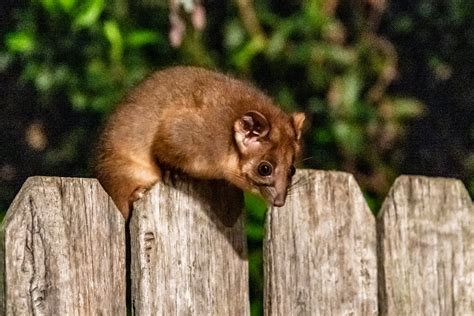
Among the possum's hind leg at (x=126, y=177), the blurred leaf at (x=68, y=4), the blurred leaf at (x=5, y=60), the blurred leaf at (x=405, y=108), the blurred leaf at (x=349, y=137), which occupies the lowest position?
the possum's hind leg at (x=126, y=177)

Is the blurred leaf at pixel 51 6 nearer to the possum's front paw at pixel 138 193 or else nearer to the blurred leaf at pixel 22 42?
the blurred leaf at pixel 22 42

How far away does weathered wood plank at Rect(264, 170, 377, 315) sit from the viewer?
4.00 meters

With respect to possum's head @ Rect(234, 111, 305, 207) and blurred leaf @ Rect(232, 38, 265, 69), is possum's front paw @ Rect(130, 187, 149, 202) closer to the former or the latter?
possum's head @ Rect(234, 111, 305, 207)

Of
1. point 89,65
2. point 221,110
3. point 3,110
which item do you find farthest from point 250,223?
point 3,110

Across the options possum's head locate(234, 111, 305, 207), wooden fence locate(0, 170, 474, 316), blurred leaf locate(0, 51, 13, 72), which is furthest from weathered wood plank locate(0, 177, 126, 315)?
blurred leaf locate(0, 51, 13, 72)

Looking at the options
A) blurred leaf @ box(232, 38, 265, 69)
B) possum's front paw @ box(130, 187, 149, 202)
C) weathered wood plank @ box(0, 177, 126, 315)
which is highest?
blurred leaf @ box(232, 38, 265, 69)

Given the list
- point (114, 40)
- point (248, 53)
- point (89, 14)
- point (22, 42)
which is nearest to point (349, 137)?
point (248, 53)

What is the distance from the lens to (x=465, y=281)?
14.1ft

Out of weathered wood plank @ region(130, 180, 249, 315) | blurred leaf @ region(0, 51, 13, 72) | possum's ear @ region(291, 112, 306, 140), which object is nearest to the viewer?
weathered wood plank @ region(130, 180, 249, 315)

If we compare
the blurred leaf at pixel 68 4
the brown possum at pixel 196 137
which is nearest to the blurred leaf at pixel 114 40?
the blurred leaf at pixel 68 4

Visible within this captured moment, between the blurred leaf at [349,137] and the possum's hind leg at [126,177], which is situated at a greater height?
the blurred leaf at [349,137]

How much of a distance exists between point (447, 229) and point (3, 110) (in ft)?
8.41

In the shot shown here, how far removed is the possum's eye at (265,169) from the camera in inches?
168

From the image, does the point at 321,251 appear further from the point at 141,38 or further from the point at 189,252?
the point at 141,38
